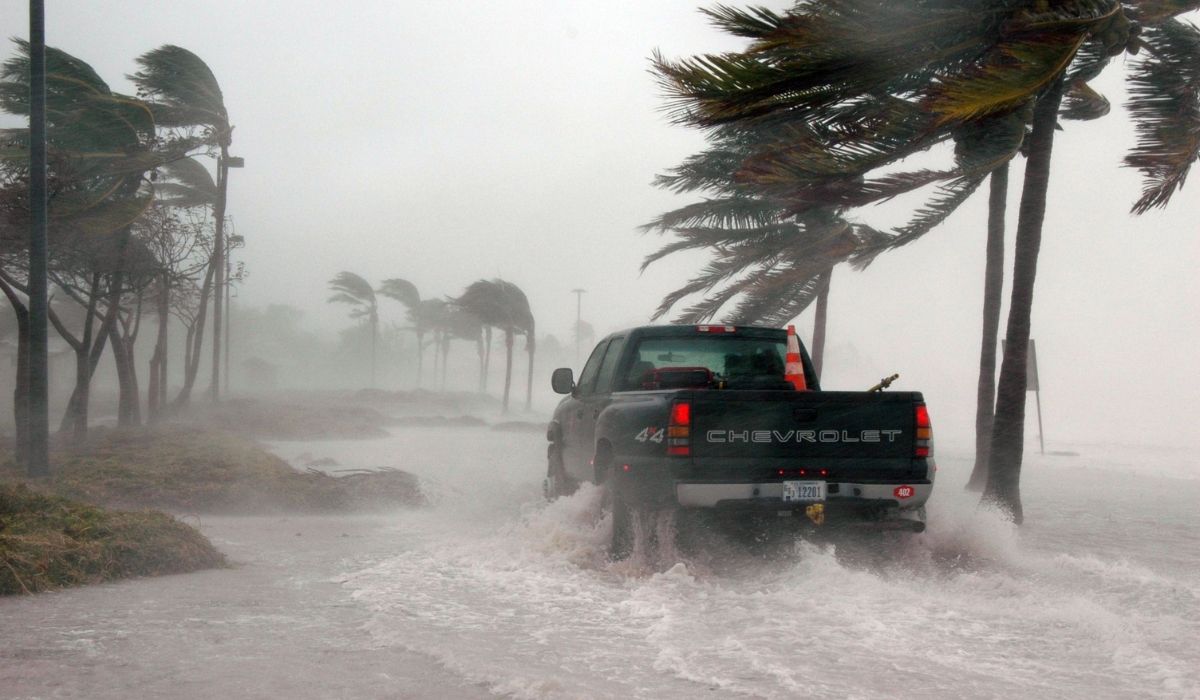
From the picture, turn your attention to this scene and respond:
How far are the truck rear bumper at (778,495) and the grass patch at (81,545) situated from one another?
3755 millimetres

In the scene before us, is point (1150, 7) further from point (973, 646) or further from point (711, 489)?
point (973, 646)

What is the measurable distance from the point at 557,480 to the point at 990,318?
24.9 ft

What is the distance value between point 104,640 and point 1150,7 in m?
10.2

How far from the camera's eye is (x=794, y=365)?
890 cm

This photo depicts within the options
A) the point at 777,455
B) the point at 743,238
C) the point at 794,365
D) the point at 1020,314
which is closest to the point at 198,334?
the point at 743,238

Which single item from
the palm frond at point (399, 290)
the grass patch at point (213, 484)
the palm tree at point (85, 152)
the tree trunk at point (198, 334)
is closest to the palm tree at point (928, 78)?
the grass patch at point (213, 484)

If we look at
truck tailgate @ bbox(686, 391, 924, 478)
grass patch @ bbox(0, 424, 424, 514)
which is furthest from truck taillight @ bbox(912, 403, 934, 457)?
grass patch @ bbox(0, 424, 424, 514)

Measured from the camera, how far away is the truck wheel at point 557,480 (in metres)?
10.5

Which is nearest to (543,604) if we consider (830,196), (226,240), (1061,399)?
(830,196)

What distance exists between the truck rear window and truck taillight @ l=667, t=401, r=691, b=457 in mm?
1673

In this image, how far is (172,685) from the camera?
4.82 metres

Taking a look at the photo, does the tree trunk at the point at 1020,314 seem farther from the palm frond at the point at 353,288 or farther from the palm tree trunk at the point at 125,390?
the palm frond at the point at 353,288

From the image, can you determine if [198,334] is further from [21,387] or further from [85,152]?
[21,387]

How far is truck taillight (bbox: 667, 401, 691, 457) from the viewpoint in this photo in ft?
23.9
